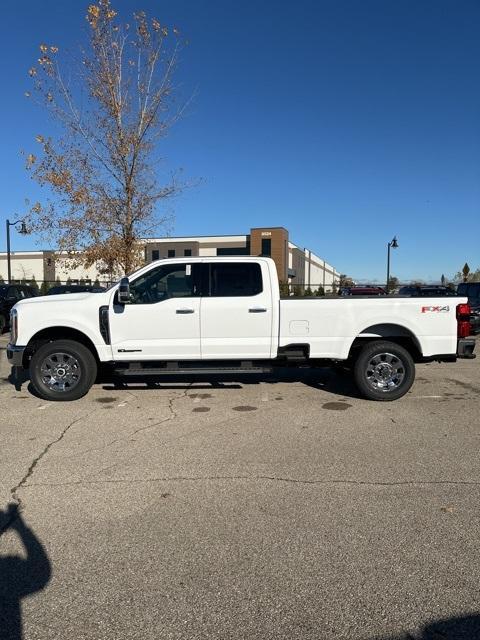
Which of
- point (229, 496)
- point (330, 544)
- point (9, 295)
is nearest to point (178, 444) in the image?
point (229, 496)

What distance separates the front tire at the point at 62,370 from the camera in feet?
23.4

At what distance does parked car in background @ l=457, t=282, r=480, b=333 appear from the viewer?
49.1ft

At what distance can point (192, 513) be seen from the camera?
374cm

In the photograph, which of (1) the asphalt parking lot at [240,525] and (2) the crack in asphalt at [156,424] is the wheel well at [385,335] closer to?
(1) the asphalt parking lot at [240,525]

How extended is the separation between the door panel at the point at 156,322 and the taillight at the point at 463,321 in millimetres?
3741

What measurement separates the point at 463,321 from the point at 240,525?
505cm

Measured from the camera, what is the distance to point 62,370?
23.6 feet

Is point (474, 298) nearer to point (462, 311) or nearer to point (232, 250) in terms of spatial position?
point (462, 311)

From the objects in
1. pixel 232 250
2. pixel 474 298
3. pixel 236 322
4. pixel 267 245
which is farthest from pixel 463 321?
pixel 232 250

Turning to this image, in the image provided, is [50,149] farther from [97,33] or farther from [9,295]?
[9,295]

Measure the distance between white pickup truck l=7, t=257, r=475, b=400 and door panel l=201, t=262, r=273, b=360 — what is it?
14 millimetres

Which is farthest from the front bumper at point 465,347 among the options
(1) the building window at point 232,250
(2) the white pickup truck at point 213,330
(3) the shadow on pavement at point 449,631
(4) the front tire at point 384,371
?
(1) the building window at point 232,250

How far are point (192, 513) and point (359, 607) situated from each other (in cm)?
147

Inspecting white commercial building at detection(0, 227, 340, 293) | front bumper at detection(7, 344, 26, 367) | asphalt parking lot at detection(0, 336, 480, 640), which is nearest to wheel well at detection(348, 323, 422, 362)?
asphalt parking lot at detection(0, 336, 480, 640)
